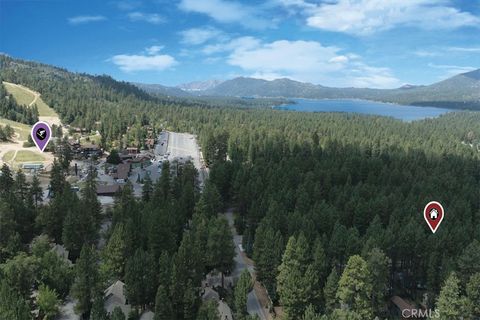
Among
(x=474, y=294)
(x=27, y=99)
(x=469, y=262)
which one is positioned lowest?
(x=474, y=294)

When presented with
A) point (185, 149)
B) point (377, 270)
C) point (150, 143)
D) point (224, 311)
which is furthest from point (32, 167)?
point (377, 270)

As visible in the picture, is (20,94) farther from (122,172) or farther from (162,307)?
(162,307)

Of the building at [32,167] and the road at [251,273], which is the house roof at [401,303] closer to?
the road at [251,273]

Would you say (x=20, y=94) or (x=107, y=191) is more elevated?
(x=20, y=94)

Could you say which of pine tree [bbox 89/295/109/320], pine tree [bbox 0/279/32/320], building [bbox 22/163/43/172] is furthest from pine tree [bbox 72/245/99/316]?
building [bbox 22/163/43/172]

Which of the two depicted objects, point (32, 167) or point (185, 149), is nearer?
point (32, 167)

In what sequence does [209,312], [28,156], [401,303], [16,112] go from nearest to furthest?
1. [209,312]
2. [401,303]
3. [28,156]
4. [16,112]

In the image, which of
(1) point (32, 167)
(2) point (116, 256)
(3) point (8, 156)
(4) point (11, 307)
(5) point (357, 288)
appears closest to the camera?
(4) point (11, 307)

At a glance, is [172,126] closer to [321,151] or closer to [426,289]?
[321,151]
